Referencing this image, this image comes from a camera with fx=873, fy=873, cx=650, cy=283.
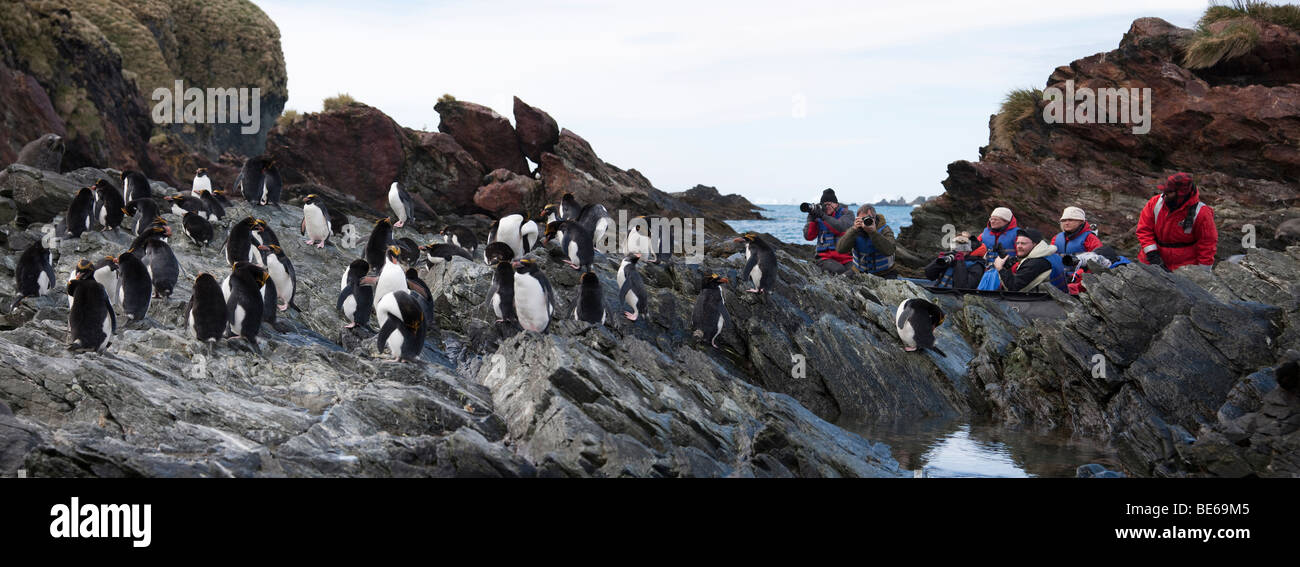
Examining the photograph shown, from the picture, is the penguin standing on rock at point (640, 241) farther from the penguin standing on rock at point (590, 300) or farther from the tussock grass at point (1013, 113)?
the tussock grass at point (1013, 113)

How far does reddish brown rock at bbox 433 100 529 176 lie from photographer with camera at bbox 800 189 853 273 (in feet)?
79.4

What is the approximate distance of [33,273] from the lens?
41.1 ft

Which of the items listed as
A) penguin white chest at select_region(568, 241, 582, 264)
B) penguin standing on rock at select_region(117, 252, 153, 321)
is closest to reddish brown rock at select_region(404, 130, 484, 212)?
penguin white chest at select_region(568, 241, 582, 264)

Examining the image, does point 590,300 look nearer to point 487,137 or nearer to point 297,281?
point 297,281

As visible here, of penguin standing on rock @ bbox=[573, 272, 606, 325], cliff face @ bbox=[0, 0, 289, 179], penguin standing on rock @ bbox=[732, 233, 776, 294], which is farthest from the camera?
cliff face @ bbox=[0, 0, 289, 179]

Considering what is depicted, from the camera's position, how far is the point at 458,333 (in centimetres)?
1414

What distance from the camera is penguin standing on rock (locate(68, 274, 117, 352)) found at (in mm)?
9258

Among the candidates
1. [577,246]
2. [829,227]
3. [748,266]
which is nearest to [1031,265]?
[829,227]

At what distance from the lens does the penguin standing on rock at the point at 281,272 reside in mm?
13008

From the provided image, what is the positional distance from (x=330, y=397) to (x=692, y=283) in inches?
341

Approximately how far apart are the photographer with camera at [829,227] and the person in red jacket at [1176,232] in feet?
18.6
